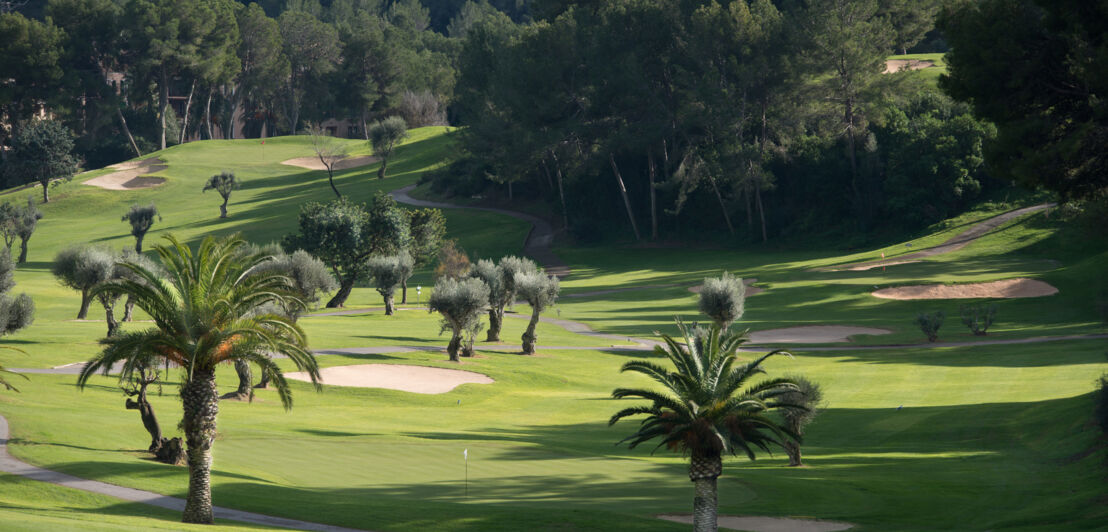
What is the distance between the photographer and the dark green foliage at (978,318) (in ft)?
190

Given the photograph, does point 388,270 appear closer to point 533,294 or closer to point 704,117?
point 533,294

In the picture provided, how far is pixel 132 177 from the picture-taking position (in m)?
138

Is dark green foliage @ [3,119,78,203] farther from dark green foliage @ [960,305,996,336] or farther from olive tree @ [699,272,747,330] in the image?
dark green foliage @ [960,305,996,336]

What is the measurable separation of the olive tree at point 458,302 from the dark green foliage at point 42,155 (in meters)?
89.4

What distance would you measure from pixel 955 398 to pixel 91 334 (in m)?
41.7

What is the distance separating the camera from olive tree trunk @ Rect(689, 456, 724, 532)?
22.7m

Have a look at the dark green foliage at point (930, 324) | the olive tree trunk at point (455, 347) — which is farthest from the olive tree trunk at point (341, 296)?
the dark green foliage at point (930, 324)

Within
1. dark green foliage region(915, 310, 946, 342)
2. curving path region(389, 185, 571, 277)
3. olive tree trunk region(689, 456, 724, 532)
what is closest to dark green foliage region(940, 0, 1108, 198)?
olive tree trunk region(689, 456, 724, 532)

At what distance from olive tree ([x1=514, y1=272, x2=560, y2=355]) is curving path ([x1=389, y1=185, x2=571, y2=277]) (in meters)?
36.4

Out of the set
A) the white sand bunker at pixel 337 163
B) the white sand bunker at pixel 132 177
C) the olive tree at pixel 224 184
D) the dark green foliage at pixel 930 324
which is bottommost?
the dark green foliage at pixel 930 324

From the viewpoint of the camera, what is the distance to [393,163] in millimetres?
146375

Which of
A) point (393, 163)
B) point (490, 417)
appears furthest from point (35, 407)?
point (393, 163)

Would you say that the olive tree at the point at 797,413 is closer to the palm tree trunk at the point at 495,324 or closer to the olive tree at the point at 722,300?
the olive tree at the point at 722,300

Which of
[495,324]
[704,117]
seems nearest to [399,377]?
[495,324]
